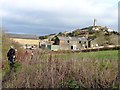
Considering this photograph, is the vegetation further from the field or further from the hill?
the hill

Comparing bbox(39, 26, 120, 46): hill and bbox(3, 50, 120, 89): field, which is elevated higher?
bbox(39, 26, 120, 46): hill

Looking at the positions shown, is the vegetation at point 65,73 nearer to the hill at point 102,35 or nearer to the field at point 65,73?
the field at point 65,73

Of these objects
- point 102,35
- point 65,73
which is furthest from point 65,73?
point 102,35

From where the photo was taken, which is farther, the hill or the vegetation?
the hill

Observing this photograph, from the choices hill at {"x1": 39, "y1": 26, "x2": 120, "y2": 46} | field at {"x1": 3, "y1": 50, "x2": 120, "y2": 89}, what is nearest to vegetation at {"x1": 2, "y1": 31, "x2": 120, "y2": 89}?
field at {"x1": 3, "y1": 50, "x2": 120, "y2": 89}

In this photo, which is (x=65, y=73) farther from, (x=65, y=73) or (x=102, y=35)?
(x=102, y=35)

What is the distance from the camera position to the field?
10.2 metres

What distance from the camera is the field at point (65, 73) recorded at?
1020 centimetres

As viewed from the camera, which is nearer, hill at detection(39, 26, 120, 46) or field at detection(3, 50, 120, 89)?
field at detection(3, 50, 120, 89)

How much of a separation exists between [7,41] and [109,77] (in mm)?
10683

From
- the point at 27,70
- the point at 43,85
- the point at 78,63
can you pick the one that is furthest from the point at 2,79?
the point at 78,63

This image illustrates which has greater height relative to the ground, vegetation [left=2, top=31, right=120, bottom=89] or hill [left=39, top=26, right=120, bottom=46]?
hill [left=39, top=26, right=120, bottom=46]

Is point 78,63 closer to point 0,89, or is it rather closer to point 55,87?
point 55,87

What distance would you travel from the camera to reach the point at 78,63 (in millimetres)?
11125
